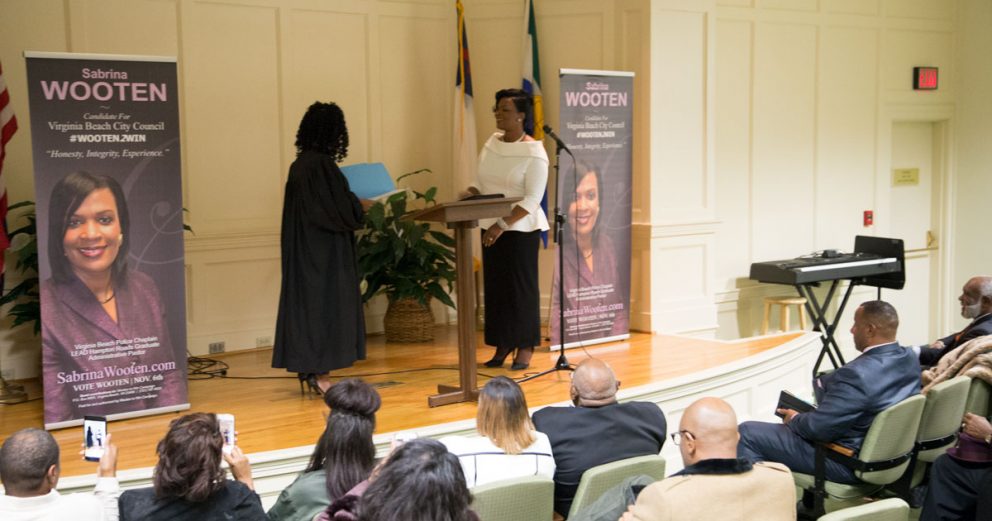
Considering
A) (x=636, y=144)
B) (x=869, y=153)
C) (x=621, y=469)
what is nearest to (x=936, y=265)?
(x=869, y=153)

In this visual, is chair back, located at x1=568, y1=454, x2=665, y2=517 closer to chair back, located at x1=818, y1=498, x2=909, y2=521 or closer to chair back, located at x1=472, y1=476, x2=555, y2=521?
chair back, located at x1=472, y1=476, x2=555, y2=521

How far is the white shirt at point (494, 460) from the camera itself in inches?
137

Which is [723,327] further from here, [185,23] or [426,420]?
[185,23]

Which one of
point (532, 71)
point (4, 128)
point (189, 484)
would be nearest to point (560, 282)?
point (532, 71)

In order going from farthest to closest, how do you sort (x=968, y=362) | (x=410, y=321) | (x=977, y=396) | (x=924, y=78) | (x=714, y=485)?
(x=924, y=78)
(x=410, y=321)
(x=968, y=362)
(x=977, y=396)
(x=714, y=485)

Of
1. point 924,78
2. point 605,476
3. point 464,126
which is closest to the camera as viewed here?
point 605,476

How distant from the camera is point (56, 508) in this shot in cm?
308

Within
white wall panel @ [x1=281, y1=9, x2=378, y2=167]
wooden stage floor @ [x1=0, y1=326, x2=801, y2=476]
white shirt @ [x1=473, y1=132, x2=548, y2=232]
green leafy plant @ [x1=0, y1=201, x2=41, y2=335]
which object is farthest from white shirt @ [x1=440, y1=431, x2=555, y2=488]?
white wall panel @ [x1=281, y1=9, x2=378, y2=167]

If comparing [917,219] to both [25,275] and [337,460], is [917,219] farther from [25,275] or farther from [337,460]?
[337,460]

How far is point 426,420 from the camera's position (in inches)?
209

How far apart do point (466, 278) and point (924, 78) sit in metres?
6.58

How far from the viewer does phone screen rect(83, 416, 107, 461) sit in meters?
3.49

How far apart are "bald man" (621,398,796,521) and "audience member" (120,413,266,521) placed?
4.15ft

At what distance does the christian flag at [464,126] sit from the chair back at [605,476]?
472 centimetres
